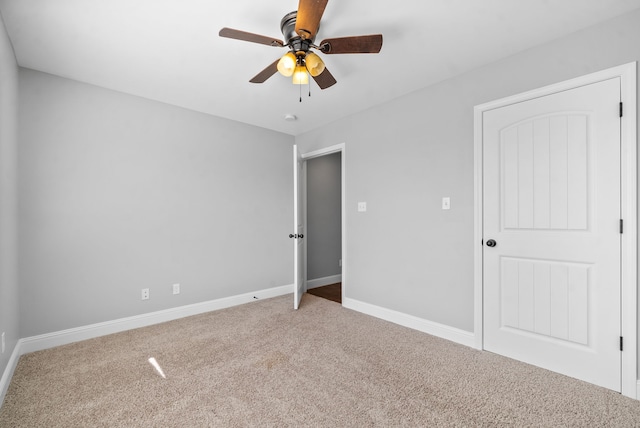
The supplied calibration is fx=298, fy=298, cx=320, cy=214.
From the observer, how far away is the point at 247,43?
215 centimetres

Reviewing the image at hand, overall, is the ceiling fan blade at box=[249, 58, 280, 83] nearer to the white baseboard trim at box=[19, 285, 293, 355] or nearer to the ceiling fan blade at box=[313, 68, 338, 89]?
the ceiling fan blade at box=[313, 68, 338, 89]

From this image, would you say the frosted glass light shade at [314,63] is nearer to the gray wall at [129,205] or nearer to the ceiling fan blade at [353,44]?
the ceiling fan blade at [353,44]

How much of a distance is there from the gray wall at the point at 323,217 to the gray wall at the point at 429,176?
3.64ft

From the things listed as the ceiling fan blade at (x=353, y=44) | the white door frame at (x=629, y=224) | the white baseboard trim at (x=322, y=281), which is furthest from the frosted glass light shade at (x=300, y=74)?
the white baseboard trim at (x=322, y=281)

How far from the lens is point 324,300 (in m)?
4.00

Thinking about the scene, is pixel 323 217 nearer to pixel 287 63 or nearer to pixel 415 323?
pixel 415 323

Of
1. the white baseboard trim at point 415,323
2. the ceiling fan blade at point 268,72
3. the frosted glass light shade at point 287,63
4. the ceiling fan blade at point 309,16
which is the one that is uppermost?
the ceiling fan blade at point 309,16

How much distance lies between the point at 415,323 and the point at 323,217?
2.33 m

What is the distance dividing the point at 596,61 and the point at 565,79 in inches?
6.9

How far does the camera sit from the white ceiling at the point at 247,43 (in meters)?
1.81

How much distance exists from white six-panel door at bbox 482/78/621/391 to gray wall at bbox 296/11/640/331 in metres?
0.18

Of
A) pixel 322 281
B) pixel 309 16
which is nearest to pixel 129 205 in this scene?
pixel 309 16

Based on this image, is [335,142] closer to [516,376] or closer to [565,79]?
[565,79]

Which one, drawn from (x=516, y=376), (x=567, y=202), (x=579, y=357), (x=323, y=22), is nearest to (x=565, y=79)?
(x=567, y=202)
